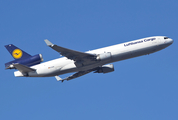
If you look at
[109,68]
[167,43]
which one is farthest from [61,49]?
[167,43]

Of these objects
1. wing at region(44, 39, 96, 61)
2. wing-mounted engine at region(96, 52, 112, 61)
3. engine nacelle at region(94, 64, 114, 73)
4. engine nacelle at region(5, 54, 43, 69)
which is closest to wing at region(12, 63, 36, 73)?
engine nacelle at region(5, 54, 43, 69)

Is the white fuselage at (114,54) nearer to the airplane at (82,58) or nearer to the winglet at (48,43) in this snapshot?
the airplane at (82,58)

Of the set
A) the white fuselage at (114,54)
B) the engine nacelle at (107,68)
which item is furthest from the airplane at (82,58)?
the engine nacelle at (107,68)

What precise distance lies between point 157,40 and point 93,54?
12.1 m

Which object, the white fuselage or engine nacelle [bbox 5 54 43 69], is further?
engine nacelle [bbox 5 54 43 69]

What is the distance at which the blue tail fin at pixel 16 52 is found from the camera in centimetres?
5100

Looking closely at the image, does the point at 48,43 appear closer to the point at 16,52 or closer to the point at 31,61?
the point at 31,61

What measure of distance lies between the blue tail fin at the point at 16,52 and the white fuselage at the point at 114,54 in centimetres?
297

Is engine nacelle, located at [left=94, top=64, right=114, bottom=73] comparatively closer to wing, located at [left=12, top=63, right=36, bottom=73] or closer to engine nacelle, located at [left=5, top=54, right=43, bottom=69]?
engine nacelle, located at [left=5, top=54, right=43, bottom=69]

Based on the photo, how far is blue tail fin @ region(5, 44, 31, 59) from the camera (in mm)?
51000

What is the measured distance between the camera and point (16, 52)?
51.2 m

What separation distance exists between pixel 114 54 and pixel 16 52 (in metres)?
18.2

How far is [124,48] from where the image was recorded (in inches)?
1924

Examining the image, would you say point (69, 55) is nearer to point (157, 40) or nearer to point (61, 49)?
point (61, 49)
